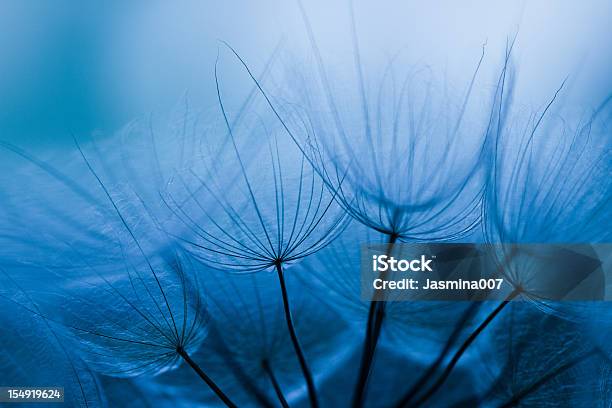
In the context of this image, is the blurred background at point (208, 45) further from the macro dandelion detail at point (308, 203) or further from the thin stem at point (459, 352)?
the thin stem at point (459, 352)

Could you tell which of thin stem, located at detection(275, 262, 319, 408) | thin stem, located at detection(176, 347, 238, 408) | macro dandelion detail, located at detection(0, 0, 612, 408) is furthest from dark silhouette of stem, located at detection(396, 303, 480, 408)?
thin stem, located at detection(176, 347, 238, 408)

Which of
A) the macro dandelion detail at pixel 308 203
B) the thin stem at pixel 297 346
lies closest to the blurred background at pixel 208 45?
the macro dandelion detail at pixel 308 203

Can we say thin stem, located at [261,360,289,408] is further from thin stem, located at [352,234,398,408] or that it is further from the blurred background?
the blurred background

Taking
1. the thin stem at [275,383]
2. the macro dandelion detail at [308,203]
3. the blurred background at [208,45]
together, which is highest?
the blurred background at [208,45]

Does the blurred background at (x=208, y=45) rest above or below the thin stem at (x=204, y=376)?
above

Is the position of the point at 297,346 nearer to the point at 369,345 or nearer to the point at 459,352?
the point at 369,345

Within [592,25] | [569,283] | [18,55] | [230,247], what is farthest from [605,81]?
[18,55]

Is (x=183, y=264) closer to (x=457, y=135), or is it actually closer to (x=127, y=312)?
(x=127, y=312)
